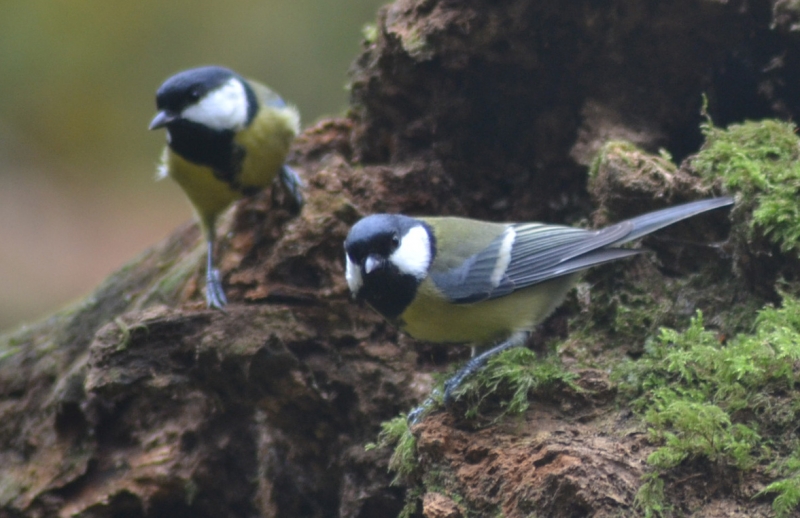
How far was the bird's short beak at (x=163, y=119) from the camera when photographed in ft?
10.5

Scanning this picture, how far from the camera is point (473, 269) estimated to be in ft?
8.34

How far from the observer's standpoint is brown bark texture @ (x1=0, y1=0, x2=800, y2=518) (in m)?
2.71

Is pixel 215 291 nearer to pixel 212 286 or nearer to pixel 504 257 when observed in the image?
pixel 212 286

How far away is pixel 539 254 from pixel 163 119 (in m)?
1.72

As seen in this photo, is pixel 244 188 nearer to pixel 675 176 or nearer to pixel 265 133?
pixel 265 133

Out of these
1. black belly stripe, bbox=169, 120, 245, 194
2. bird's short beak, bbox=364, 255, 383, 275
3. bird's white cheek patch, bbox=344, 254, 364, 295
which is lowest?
bird's white cheek patch, bbox=344, 254, 364, 295

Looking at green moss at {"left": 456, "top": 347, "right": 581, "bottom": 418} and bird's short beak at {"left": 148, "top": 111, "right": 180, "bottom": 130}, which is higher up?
bird's short beak at {"left": 148, "top": 111, "right": 180, "bottom": 130}

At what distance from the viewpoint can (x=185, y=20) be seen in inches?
291

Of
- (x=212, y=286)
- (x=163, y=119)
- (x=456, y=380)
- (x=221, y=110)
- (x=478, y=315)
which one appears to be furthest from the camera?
(x=221, y=110)

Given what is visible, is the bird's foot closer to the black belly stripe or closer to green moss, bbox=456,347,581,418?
the black belly stripe

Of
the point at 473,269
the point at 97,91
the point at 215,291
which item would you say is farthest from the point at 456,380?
the point at 97,91

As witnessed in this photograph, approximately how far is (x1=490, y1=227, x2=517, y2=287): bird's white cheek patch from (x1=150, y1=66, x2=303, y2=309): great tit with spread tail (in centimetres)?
95

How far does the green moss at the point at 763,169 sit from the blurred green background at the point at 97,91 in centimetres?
485

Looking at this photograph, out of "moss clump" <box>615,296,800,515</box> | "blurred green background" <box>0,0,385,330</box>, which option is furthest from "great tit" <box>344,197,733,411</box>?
"blurred green background" <box>0,0,385,330</box>
